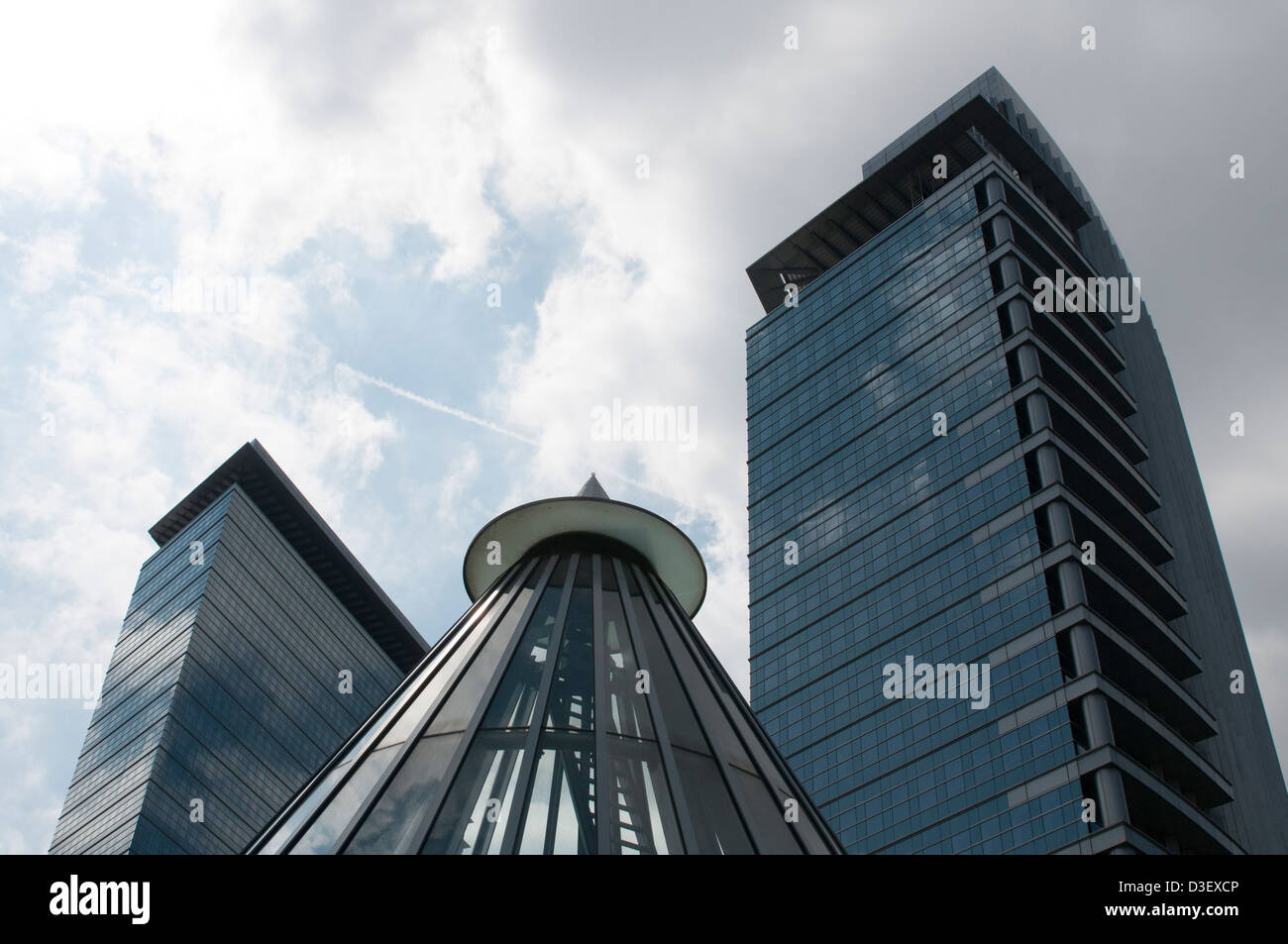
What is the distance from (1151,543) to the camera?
7725 cm

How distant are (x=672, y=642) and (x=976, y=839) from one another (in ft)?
177

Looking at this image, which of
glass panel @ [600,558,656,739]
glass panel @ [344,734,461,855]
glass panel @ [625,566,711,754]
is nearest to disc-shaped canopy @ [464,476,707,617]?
glass panel @ [600,558,656,739]

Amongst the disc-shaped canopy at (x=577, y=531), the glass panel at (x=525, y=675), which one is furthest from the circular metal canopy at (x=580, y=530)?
the glass panel at (x=525, y=675)

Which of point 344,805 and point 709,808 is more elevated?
point 344,805

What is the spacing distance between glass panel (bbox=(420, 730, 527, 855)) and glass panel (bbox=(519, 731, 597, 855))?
251 mm

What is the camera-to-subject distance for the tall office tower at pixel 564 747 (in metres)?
11.8

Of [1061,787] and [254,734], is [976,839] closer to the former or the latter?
[1061,787]

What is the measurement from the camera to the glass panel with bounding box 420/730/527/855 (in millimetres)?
11359

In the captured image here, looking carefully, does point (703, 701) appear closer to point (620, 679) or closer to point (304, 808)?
point (620, 679)

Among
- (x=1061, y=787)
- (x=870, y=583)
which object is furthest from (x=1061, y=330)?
(x=1061, y=787)

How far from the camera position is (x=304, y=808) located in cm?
1355

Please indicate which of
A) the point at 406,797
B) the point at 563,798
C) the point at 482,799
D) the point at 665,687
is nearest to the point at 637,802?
the point at 563,798

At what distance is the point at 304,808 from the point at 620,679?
3.87 metres

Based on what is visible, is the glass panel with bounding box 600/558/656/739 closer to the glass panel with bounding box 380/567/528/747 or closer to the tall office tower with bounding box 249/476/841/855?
the tall office tower with bounding box 249/476/841/855
